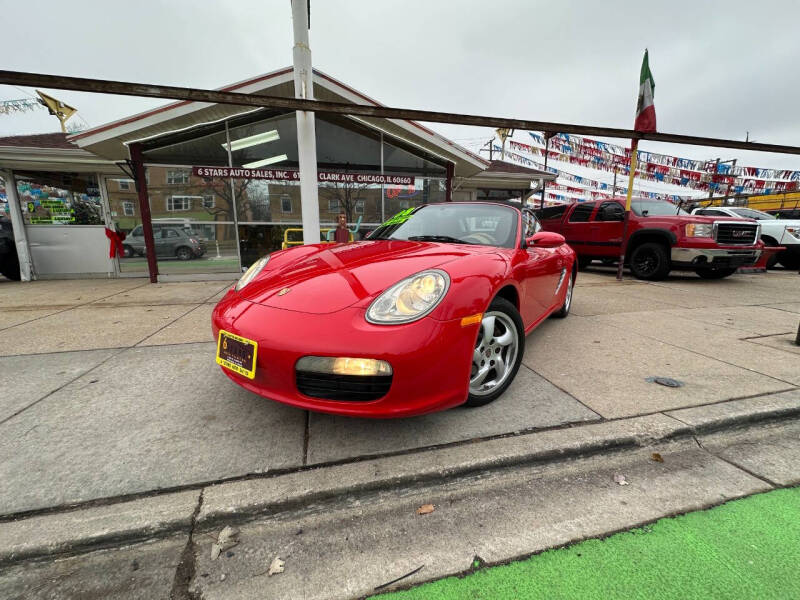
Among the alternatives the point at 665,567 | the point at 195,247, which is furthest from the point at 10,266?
the point at 665,567

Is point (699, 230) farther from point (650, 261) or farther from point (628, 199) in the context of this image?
point (628, 199)

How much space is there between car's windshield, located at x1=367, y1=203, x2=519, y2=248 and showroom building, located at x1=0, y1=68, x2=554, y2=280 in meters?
4.35

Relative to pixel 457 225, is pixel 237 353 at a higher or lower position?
lower

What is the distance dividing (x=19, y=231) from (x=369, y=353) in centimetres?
1105

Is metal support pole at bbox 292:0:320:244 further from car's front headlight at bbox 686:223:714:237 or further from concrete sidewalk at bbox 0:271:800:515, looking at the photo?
A: car's front headlight at bbox 686:223:714:237

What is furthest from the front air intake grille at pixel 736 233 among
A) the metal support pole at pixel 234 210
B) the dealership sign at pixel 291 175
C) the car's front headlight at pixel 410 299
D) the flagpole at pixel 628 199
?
the metal support pole at pixel 234 210

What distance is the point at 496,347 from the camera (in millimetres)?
2125

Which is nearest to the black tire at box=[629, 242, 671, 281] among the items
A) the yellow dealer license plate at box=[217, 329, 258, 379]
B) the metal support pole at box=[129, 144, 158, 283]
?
the yellow dealer license plate at box=[217, 329, 258, 379]

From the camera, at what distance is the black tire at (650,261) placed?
710 cm

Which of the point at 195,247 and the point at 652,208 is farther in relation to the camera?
the point at 195,247

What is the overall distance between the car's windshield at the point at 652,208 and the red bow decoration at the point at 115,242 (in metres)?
11.7

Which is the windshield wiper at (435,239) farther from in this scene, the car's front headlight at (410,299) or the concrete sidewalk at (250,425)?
the concrete sidewalk at (250,425)

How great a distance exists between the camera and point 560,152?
61.4 ft

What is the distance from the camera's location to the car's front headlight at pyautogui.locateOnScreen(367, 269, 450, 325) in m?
1.61
